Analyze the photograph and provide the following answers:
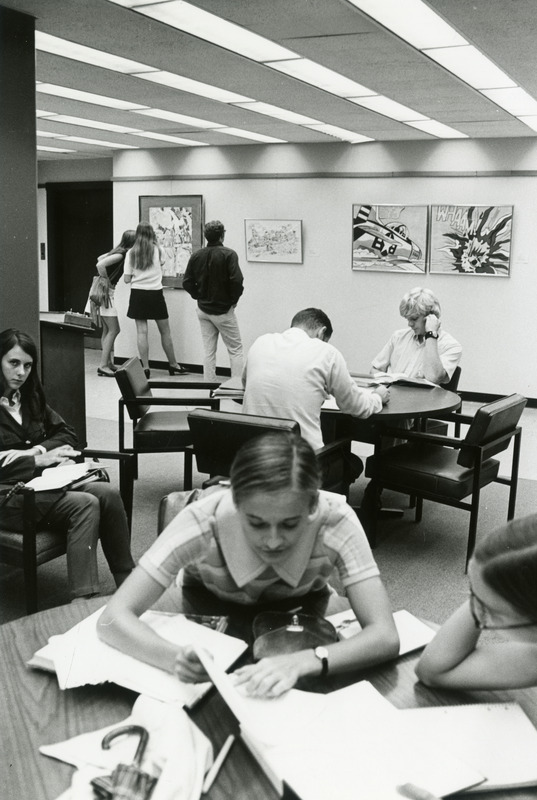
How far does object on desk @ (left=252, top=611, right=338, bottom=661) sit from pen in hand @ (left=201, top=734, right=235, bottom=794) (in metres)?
0.24

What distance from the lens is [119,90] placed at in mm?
6168

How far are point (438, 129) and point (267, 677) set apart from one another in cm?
724

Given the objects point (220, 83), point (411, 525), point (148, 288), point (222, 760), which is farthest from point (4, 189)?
point (148, 288)

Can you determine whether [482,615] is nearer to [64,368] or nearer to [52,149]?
[64,368]

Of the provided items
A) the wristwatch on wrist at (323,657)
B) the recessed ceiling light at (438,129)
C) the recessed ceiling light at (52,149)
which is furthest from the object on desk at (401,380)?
the recessed ceiling light at (52,149)

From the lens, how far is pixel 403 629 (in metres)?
1.67

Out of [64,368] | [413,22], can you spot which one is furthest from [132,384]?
[413,22]

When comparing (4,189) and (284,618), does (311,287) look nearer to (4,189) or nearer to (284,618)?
(4,189)

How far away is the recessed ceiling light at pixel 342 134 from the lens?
7.87 meters

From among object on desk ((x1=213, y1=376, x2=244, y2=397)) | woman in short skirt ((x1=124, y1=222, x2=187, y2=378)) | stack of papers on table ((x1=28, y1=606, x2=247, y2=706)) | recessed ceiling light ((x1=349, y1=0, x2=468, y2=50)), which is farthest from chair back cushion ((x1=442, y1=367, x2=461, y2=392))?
woman in short skirt ((x1=124, y1=222, x2=187, y2=378))

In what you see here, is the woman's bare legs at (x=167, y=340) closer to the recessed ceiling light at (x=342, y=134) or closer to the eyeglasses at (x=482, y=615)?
the recessed ceiling light at (x=342, y=134)

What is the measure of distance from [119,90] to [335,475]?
12.6 feet

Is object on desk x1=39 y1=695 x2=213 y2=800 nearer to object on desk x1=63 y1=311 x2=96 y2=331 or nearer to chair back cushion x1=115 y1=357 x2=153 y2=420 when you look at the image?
chair back cushion x1=115 y1=357 x2=153 y2=420

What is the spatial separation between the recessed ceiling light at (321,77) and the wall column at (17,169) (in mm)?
1639
